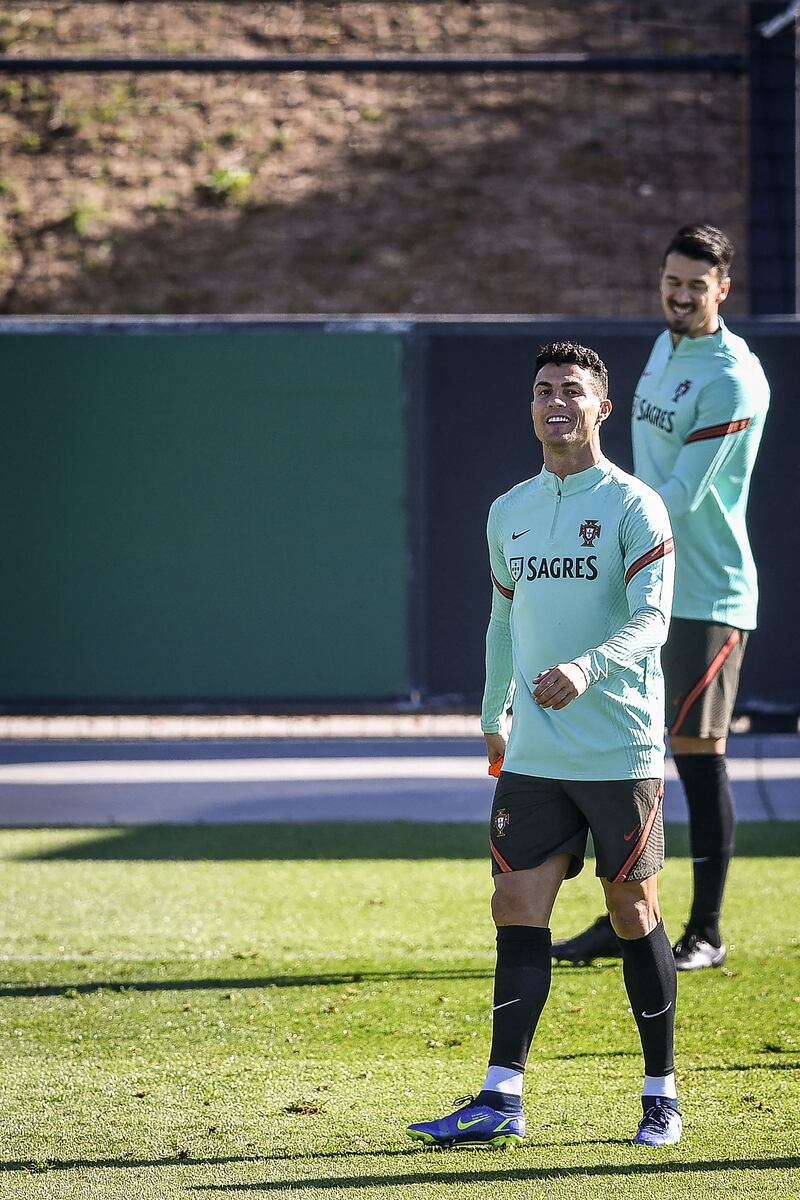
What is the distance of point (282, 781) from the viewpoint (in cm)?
886

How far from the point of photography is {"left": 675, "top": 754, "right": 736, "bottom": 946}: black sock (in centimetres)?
539

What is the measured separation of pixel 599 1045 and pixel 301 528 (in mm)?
5135

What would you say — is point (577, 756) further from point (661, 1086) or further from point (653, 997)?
point (661, 1086)

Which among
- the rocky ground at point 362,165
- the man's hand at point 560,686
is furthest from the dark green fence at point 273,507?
the rocky ground at point 362,165

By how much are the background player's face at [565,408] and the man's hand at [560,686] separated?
23.9 inches

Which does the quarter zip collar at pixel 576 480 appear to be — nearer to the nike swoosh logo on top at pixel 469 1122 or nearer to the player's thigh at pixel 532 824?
the player's thigh at pixel 532 824

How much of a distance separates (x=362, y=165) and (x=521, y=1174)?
14521 millimetres

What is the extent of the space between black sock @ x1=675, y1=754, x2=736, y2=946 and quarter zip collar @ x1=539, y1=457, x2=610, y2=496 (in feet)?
6.06

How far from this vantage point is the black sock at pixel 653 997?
3.78m

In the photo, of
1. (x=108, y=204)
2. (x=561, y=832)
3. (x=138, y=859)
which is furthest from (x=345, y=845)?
(x=108, y=204)

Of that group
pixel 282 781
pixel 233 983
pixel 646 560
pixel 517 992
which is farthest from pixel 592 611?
pixel 282 781

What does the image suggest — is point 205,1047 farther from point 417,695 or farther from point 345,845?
point 417,695

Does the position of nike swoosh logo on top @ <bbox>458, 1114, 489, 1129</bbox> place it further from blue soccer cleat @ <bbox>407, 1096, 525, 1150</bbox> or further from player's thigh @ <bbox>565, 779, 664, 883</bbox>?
player's thigh @ <bbox>565, 779, 664, 883</bbox>

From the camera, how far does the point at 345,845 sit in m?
7.58
